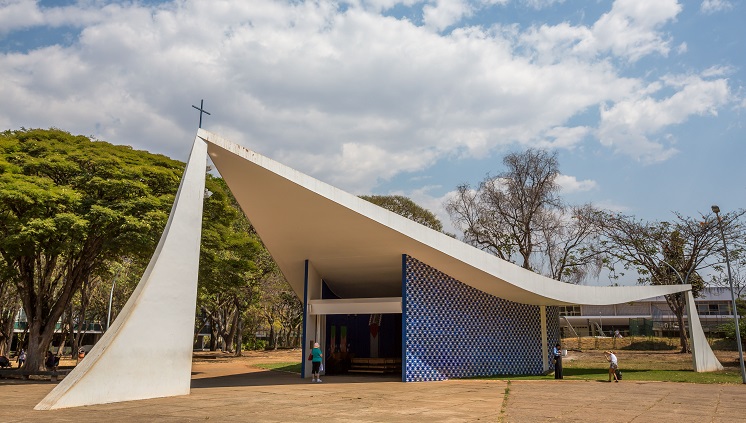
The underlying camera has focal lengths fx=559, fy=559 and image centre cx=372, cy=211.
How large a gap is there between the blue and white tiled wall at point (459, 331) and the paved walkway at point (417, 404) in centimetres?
154

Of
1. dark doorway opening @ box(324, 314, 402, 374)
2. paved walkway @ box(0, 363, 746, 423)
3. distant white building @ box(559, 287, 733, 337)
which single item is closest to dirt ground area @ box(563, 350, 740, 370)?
distant white building @ box(559, 287, 733, 337)

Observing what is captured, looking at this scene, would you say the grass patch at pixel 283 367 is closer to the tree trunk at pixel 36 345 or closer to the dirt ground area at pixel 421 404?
the dirt ground area at pixel 421 404

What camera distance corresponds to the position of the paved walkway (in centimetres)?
793

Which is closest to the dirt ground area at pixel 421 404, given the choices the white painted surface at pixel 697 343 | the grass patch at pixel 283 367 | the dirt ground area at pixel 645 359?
the white painted surface at pixel 697 343

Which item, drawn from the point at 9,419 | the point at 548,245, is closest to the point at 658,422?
the point at 9,419

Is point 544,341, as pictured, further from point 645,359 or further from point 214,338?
point 214,338

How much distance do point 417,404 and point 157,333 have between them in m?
4.84

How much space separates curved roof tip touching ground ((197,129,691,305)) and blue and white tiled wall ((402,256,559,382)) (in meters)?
0.39

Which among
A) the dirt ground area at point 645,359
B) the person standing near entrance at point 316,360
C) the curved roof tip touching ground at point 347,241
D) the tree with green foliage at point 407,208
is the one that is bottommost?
the dirt ground area at point 645,359

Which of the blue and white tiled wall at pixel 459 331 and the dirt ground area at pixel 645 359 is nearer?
the blue and white tiled wall at pixel 459 331

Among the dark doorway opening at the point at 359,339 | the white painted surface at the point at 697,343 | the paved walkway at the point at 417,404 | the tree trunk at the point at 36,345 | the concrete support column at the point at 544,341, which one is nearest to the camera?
the paved walkway at the point at 417,404

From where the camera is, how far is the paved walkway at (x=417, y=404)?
7930 millimetres

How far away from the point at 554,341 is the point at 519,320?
2353 mm

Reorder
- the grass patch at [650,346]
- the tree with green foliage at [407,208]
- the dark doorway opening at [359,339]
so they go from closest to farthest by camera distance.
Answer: the dark doorway opening at [359,339]
the grass patch at [650,346]
the tree with green foliage at [407,208]
